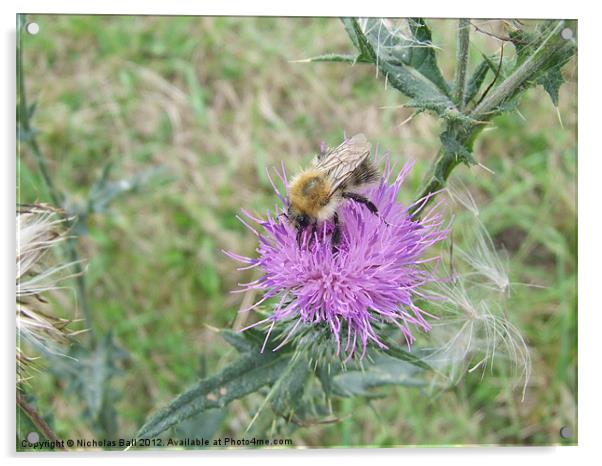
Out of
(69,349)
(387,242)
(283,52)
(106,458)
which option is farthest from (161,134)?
(387,242)

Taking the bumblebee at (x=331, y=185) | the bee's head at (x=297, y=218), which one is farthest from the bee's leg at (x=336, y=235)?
the bee's head at (x=297, y=218)

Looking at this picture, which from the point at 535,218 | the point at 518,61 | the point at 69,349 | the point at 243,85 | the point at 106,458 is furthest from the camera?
the point at 243,85

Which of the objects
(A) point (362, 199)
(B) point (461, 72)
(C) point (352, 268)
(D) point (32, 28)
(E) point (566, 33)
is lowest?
(C) point (352, 268)

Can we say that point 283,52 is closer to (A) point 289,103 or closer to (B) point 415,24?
(A) point 289,103

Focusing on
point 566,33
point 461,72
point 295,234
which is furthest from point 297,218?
point 566,33

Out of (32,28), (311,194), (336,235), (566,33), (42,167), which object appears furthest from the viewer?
(42,167)

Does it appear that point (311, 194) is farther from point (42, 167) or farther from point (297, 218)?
point (42, 167)
